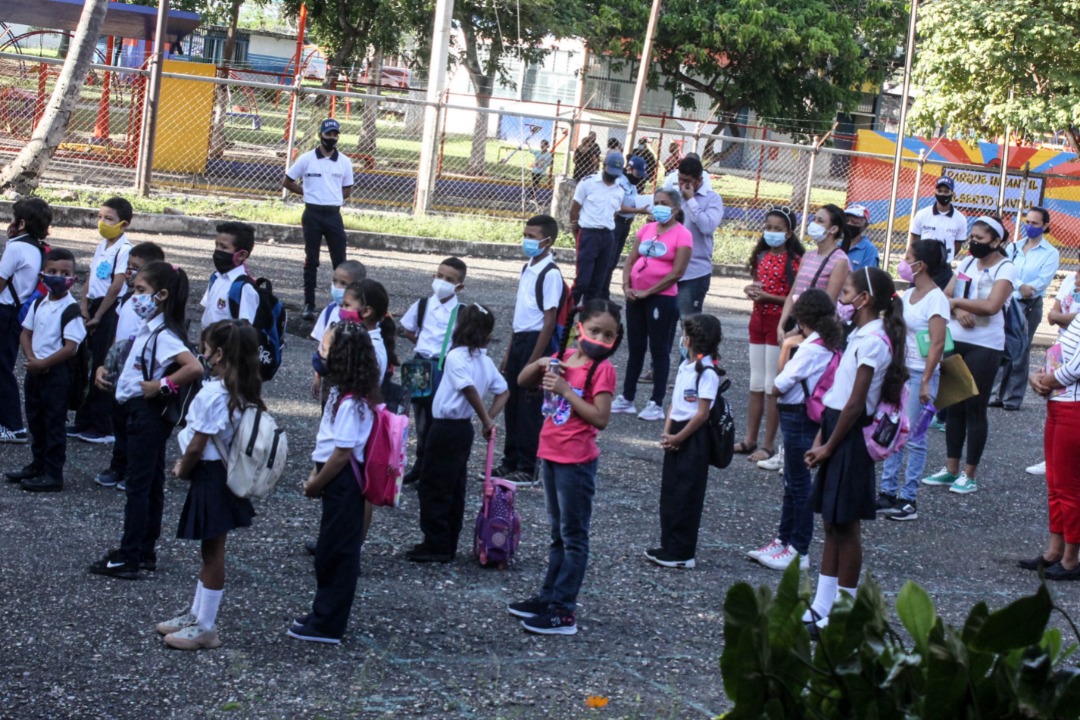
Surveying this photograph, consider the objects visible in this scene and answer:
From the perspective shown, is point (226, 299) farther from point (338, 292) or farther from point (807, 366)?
point (807, 366)

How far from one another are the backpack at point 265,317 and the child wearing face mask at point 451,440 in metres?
1.23

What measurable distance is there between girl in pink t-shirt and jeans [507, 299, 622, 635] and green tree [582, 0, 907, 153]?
27250 millimetres

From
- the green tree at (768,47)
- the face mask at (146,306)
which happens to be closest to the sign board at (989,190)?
the green tree at (768,47)

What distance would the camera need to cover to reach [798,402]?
722cm

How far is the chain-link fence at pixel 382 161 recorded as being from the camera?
69.4 feet

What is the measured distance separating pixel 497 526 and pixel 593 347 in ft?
4.09

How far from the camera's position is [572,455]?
225 inches

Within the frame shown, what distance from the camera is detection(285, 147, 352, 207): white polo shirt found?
485 inches

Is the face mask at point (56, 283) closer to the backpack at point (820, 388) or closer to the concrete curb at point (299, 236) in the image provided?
the backpack at point (820, 388)

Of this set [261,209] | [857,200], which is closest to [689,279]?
[261,209]

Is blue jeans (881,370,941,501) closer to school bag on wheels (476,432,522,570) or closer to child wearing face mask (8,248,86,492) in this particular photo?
school bag on wheels (476,432,522,570)

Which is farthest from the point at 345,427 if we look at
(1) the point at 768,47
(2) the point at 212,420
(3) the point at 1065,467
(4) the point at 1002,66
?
(1) the point at 768,47

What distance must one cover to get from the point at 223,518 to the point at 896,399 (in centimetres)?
310

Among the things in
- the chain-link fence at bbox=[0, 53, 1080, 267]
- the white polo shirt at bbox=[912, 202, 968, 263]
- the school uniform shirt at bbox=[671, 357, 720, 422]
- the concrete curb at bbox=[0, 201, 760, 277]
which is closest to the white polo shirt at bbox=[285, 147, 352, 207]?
the concrete curb at bbox=[0, 201, 760, 277]
